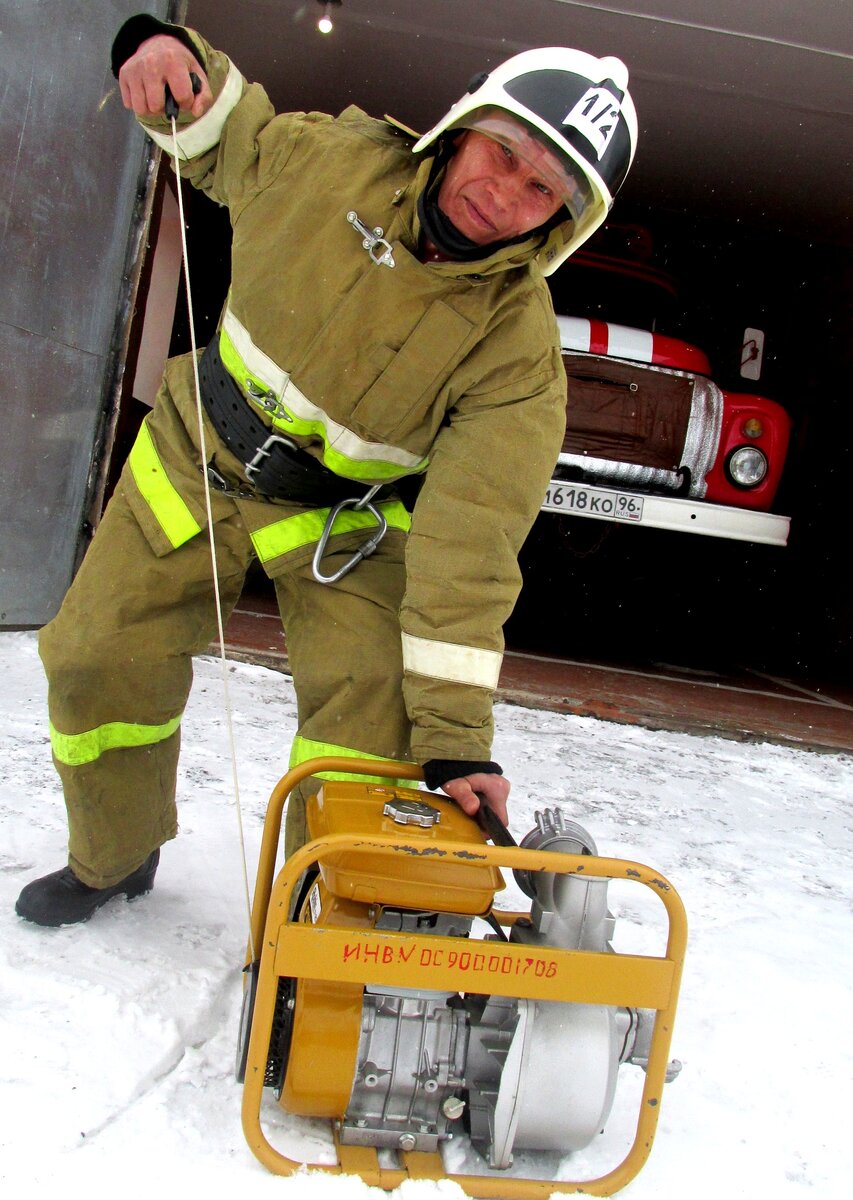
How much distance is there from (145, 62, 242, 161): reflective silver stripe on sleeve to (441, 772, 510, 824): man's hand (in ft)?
4.23

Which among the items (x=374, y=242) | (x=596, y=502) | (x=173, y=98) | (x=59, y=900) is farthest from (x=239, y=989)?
(x=596, y=502)

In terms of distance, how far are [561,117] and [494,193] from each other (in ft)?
0.55

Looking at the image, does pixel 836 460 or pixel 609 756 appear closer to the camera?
pixel 609 756

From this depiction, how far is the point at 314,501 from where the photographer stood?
2152mm

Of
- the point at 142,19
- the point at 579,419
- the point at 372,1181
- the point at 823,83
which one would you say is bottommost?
the point at 372,1181

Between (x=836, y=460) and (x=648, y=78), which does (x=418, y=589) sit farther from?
(x=836, y=460)

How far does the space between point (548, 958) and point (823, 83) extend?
502 cm

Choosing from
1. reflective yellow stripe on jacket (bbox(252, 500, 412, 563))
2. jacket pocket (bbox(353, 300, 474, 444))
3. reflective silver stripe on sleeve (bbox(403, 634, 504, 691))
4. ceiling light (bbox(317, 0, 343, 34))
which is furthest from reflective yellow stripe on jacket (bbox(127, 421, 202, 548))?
ceiling light (bbox(317, 0, 343, 34))

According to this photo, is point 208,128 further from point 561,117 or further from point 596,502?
point 596,502

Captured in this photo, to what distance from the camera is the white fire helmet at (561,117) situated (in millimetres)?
1813

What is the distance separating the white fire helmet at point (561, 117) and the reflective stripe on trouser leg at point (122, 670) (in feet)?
2.93

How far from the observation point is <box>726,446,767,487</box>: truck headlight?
5.04 m

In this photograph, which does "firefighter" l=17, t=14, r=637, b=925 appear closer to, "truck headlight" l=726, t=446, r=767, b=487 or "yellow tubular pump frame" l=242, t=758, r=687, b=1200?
"yellow tubular pump frame" l=242, t=758, r=687, b=1200

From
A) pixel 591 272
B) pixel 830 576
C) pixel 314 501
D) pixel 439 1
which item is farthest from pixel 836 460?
pixel 314 501
